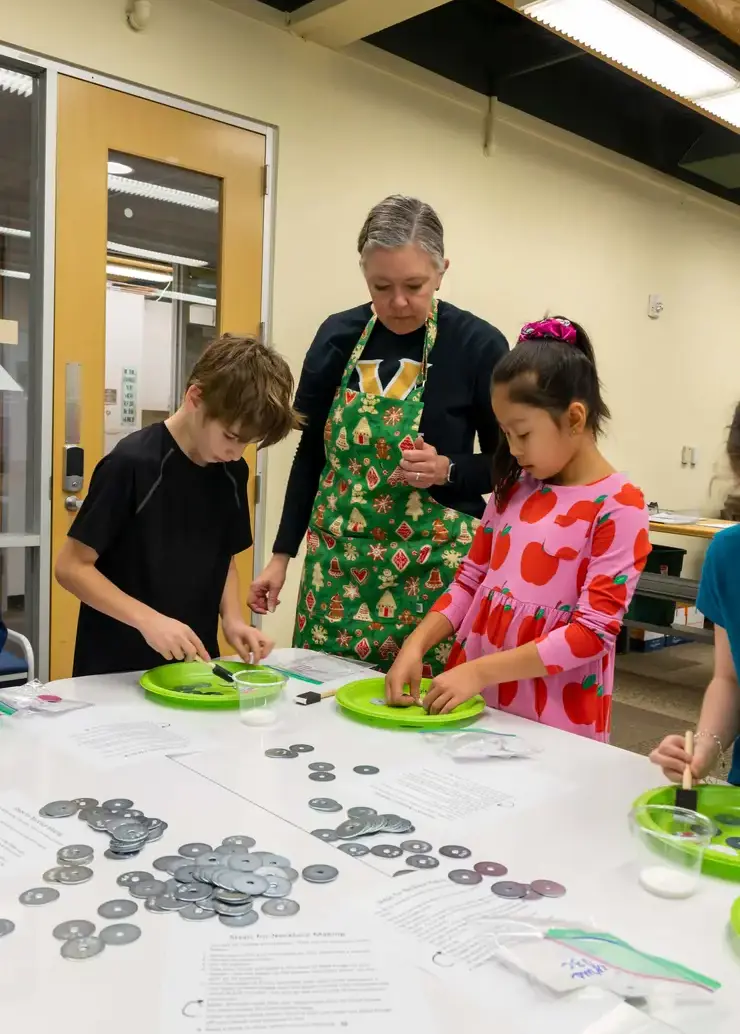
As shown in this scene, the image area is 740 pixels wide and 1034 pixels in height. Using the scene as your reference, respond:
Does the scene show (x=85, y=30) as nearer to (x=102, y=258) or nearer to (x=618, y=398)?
(x=102, y=258)

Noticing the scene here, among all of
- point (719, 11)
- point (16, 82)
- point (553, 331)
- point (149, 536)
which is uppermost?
point (719, 11)

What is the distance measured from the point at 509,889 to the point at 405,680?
1.91 ft

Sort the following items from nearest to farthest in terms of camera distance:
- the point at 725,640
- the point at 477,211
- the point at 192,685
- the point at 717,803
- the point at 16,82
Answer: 1. the point at 717,803
2. the point at 725,640
3. the point at 192,685
4. the point at 16,82
5. the point at 477,211

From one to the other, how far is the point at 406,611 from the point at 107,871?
0.93 metres

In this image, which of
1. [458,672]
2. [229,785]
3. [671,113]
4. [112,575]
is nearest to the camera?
[229,785]

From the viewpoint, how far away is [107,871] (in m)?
0.82

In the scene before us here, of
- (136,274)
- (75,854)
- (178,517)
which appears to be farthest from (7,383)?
(75,854)

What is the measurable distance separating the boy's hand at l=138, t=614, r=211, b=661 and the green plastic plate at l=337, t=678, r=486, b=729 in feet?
0.76

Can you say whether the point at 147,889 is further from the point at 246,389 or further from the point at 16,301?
the point at 16,301

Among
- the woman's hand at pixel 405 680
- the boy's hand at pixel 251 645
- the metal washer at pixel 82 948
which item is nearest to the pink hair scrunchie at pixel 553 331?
the woman's hand at pixel 405 680

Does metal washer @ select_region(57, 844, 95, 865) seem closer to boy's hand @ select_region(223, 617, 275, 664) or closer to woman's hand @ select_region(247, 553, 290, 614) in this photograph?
boy's hand @ select_region(223, 617, 275, 664)

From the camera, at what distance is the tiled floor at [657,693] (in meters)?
3.65

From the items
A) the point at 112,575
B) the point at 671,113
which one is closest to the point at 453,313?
the point at 112,575

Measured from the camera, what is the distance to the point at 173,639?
4.46ft
